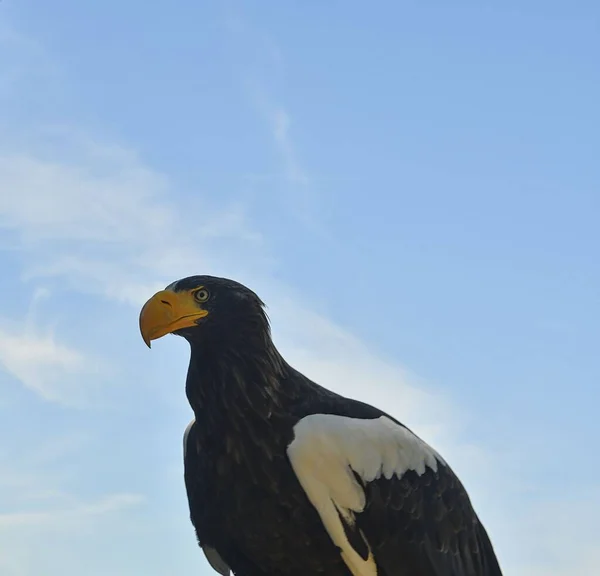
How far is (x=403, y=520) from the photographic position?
471 cm

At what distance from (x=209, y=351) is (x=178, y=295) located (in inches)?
16.1

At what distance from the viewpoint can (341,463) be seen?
446cm

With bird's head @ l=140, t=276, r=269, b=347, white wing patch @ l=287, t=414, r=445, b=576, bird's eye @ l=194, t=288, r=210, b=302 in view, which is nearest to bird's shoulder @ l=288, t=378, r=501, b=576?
white wing patch @ l=287, t=414, r=445, b=576

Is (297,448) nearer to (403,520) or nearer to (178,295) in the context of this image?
(403,520)

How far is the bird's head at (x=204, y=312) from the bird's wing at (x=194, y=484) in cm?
61

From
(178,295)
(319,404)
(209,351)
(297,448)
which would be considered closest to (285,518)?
(297,448)

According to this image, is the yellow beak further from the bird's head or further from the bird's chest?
the bird's chest

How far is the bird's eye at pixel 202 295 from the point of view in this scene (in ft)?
16.4

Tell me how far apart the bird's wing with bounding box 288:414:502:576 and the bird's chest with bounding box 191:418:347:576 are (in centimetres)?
8

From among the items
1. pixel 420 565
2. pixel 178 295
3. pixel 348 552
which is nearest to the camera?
pixel 348 552

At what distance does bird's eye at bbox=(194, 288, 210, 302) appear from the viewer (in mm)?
4996

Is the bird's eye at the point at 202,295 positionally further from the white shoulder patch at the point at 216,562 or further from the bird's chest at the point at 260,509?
the white shoulder patch at the point at 216,562

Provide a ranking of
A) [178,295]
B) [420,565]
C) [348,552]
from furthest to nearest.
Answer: [178,295], [420,565], [348,552]

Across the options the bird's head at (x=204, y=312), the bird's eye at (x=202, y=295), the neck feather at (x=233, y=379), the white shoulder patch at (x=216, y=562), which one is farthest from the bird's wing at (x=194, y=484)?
the bird's eye at (x=202, y=295)
